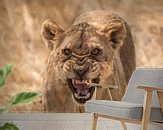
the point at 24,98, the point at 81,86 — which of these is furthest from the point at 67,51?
the point at 24,98

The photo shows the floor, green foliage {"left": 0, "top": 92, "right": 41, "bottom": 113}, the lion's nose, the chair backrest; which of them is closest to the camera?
green foliage {"left": 0, "top": 92, "right": 41, "bottom": 113}

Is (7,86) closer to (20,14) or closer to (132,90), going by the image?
(20,14)

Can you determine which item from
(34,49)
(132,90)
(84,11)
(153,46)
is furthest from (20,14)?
(132,90)

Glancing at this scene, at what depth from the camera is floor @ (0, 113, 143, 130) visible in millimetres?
4453

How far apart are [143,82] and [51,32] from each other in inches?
85.9

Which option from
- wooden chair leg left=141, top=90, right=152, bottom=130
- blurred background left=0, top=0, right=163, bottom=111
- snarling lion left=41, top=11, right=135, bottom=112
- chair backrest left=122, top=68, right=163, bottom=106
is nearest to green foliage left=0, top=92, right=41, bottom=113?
wooden chair leg left=141, top=90, right=152, bottom=130

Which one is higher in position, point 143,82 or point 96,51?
point 96,51

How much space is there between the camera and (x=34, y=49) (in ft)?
17.4

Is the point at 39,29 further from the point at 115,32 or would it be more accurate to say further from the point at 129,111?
the point at 129,111

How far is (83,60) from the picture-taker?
5109 millimetres

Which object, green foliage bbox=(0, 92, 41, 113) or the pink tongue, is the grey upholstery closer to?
the pink tongue

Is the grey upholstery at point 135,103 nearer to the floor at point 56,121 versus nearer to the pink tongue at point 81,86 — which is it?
the floor at point 56,121

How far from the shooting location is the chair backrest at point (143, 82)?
3344 millimetres

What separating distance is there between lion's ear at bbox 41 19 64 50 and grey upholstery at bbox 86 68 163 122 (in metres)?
1.92
